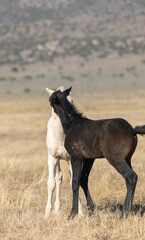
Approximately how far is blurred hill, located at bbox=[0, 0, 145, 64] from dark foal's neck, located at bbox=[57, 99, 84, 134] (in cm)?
6506

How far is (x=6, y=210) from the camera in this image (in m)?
7.66

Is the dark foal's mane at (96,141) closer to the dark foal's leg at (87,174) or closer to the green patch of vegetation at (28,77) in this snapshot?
the dark foal's leg at (87,174)

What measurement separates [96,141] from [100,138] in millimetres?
74

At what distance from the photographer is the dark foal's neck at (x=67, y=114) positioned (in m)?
7.30

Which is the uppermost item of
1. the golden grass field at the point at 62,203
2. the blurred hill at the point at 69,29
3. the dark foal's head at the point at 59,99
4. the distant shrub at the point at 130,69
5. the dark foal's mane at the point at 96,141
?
the blurred hill at the point at 69,29

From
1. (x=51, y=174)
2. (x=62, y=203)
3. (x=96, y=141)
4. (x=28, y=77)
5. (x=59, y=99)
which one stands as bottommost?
(x=62, y=203)

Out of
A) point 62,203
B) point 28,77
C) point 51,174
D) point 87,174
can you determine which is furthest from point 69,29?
point 87,174

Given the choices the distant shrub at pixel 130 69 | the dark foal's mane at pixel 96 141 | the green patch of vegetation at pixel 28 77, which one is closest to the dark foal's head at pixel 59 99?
the dark foal's mane at pixel 96 141

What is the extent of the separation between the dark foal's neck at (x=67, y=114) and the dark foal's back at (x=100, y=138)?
125 millimetres

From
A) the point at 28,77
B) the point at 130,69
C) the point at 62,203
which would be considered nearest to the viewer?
the point at 62,203

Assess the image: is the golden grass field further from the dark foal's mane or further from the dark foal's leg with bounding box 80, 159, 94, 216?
the dark foal's mane

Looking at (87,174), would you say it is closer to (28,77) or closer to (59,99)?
(59,99)

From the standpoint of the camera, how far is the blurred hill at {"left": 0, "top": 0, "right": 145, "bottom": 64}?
7556 centimetres

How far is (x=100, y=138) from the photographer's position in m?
6.81
